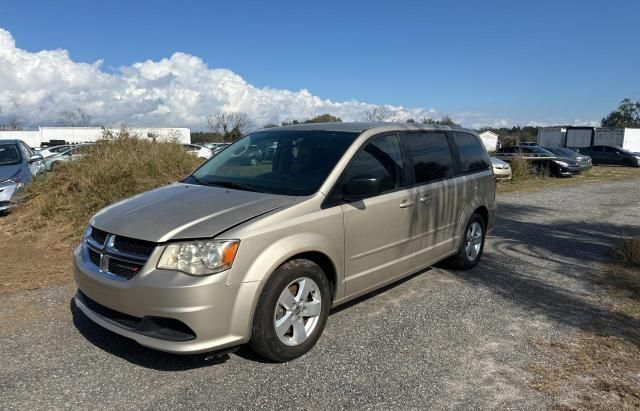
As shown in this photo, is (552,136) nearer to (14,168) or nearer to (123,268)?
(14,168)

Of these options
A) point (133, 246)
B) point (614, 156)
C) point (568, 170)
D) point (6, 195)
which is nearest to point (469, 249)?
point (133, 246)

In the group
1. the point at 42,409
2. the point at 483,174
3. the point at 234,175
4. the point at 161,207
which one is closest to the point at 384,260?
the point at 234,175

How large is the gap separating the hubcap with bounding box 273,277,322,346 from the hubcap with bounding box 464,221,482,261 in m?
2.78

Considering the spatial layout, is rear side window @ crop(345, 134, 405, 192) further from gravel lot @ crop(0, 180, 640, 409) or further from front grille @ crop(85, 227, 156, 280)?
front grille @ crop(85, 227, 156, 280)

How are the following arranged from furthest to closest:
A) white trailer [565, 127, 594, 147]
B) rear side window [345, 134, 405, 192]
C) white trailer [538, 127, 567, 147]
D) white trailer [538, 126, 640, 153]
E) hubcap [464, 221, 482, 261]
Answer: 1. white trailer [538, 127, 567, 147]
2. white trailer [565, 127, 594, 147]
3. white trailer [538, 126, 640, 153]
4. hubcap [464, 221, 482, 261]
5. rear side window [345, 134, 405, 192]

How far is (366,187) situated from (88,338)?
8.45 feet

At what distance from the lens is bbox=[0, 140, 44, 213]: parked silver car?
355 inches

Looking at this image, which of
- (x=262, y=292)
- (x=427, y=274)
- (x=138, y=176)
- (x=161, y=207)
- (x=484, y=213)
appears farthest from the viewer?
(x=138, y=176)

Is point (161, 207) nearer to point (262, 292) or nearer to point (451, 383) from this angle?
point (262, 292)

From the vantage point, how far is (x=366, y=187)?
3771 mm

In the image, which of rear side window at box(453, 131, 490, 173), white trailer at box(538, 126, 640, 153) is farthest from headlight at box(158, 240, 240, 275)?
white trailer at box(538, 126, 640, 153)

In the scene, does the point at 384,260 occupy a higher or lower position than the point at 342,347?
higher

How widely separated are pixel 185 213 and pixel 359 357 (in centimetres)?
169

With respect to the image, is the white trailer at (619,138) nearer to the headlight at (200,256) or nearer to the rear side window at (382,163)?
the rear side window at (382,163)
